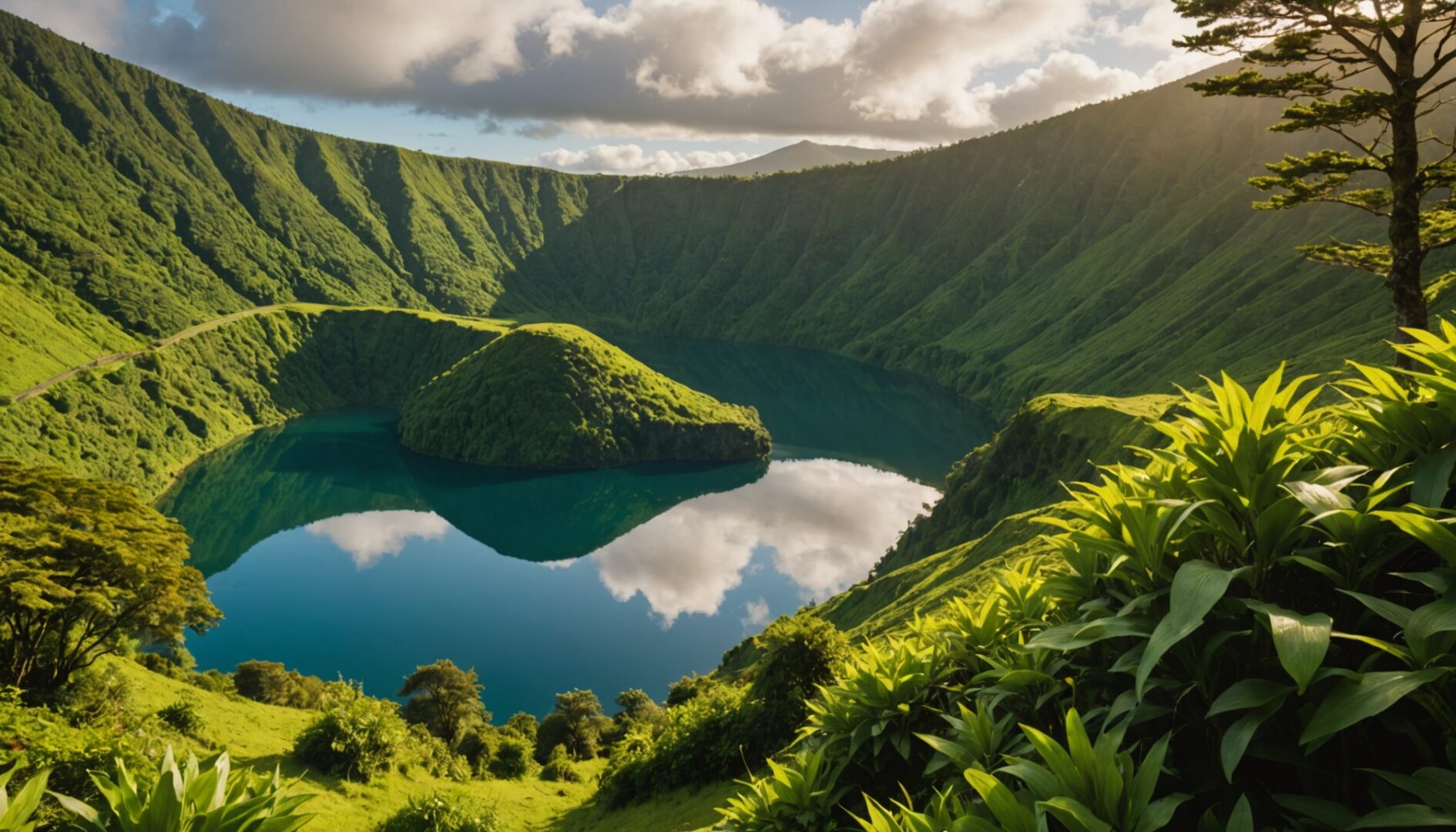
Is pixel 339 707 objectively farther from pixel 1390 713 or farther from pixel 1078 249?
pixel 1078 249

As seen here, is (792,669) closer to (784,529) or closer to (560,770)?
(560,770)

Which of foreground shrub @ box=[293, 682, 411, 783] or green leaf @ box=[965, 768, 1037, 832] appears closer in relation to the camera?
green leaf @ box=[965, 768, 1037, 832]

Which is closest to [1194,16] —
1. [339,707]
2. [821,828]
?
[821,828]

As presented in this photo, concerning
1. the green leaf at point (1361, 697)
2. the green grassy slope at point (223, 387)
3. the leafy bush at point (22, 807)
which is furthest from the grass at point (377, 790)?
the green grassy slope at point (223, 387)

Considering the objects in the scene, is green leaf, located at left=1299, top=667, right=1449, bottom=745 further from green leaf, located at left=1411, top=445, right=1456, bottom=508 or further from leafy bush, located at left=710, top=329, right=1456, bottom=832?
green leaf, located at left=1411, top=445, right=1456, bottom=508

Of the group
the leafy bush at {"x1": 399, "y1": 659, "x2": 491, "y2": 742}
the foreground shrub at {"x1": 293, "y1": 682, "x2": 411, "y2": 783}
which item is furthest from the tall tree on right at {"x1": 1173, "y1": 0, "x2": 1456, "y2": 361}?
the leafy bush at {"x1": 399, "y1": 659, "x2": 491, "y2": 742}

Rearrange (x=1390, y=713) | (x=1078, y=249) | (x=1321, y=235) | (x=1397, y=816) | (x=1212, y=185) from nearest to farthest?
1. (x=1397, y=816)
2. (x=1390, y=713)
3. (x=1321, y=235)
4. (x=1212, y=185)
5. (x=1078, y=249)

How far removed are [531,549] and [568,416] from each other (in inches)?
1357

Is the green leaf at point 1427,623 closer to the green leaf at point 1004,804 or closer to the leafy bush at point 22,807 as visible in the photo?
the green leaf at point 1004,804

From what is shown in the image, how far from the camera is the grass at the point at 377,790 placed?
22.0 m

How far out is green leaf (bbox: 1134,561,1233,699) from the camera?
369 centimetres

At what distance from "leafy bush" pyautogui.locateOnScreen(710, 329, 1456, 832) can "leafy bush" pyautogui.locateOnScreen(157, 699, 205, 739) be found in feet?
102

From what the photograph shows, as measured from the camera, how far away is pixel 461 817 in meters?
21.4

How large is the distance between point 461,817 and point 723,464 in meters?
101
